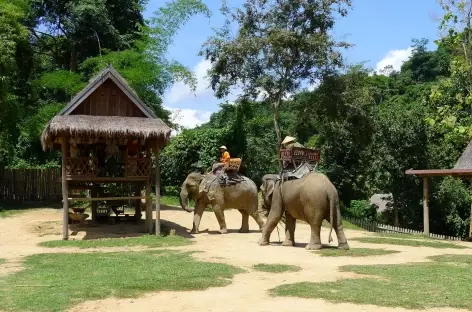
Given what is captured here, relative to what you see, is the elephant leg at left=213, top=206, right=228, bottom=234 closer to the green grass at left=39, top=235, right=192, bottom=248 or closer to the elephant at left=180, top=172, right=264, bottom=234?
the elephant at left=180, top=172, right=264, bottom=234

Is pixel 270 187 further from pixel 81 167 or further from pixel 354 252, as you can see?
pixel 81 167

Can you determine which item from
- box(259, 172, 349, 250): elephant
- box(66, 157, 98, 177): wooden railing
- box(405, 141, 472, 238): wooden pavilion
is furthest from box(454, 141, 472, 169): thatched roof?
box(66, 157, 98, 177): wooden railing

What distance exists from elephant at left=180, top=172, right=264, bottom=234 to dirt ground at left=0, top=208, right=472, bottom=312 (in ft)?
2.27

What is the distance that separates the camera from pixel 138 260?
12523mm

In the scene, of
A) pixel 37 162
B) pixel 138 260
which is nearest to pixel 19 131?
pixel 37 162

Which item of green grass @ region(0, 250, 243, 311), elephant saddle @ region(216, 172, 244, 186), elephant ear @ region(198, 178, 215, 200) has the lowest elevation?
green grass @ region(0, 250, 243, 311)

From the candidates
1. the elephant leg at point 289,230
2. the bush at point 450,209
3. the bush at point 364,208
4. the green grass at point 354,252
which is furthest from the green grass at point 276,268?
the bush at point 364,208

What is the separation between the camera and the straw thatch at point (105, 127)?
1639 cm

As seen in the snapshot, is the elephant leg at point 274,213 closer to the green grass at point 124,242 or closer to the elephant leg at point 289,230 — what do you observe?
the elephant leg at point 289,230

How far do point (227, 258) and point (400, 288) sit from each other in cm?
468

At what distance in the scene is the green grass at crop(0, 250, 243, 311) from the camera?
861 cm

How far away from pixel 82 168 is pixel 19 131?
12.2 m

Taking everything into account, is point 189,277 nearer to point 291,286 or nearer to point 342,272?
point 291,286

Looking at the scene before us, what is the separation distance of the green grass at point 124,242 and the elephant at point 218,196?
2.09 metres
